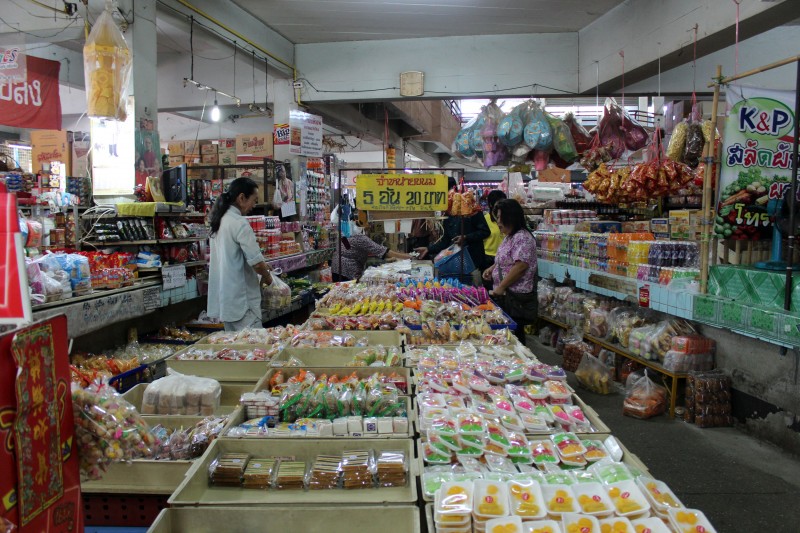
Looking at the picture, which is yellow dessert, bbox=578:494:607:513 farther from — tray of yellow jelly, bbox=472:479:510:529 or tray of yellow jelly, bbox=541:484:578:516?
tray of yellow jelly, bbox=472:479:510:529

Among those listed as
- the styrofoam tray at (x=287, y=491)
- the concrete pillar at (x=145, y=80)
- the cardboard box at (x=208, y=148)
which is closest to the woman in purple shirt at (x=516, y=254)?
the styrofoam tray at (x=287, y=491)

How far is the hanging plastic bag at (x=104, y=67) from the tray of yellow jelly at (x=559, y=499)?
437 cm

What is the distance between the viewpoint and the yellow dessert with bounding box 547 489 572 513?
1.72 metres

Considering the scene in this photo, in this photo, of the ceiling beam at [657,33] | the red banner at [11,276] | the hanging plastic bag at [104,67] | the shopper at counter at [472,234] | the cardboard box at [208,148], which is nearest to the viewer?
the red banner at [11,276]

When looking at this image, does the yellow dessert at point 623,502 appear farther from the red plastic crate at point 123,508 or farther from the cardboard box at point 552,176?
the cardboard box at point 552,176

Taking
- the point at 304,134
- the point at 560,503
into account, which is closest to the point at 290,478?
the point at 560,503

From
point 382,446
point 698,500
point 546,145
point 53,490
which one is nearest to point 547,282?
point 546,145

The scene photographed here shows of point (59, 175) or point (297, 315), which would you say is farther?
point (59, 175)

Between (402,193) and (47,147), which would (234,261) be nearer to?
(402,193)

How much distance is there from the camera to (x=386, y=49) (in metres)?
8.75

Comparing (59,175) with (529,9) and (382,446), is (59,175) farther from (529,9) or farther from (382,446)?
(382,446)

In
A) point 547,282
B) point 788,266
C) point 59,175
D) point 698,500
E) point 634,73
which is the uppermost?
point 634,73

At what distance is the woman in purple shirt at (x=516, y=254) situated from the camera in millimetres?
5348

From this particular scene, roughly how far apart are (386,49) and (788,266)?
673 centimetres
